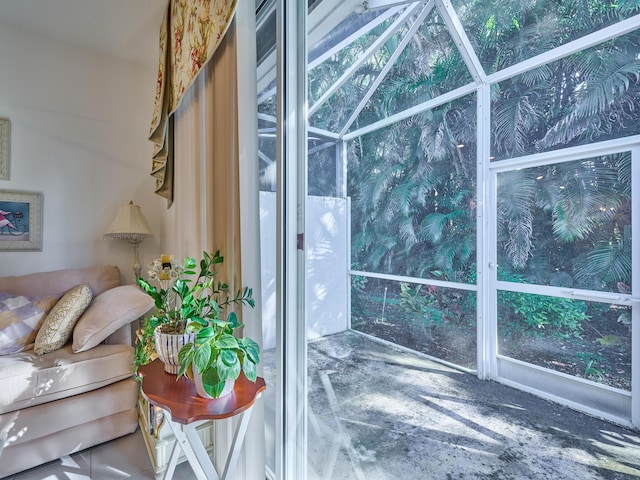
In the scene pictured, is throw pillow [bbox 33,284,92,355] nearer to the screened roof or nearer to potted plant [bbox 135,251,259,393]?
potted plant [bbox 135,251,259,393]

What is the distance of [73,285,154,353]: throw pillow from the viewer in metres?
1.69

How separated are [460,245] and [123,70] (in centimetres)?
290

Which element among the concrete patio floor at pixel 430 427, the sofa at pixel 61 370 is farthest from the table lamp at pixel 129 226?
the concrete patio floor at pixel 430 427

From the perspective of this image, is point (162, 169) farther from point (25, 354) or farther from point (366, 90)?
point (366, 90)

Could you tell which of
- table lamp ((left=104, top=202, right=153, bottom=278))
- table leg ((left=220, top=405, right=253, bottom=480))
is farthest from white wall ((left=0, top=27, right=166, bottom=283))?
table leg ((left=220, top=405, right=253, bottom=480))

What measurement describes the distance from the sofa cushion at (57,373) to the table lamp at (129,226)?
0.84 meters

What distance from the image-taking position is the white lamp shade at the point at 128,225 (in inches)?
91.4

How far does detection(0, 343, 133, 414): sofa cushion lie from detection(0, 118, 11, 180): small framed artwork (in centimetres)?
129

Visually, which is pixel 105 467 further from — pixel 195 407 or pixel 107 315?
pixel 195 407

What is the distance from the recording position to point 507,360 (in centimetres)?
100

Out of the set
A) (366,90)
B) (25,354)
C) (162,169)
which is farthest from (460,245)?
(25,354)

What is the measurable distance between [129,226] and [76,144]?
75 centimetres

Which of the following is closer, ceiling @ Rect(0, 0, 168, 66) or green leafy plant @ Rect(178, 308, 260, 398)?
green leafy plant @ Rect(178, 308, 260, 398)

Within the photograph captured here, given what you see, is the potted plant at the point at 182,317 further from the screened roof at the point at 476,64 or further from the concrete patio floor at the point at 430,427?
the screened roof at the point at 476,64
